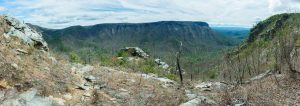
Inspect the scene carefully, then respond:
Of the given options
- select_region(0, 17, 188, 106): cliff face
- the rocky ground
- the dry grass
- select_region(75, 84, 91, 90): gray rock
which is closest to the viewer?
select_region(0, 17, 188, 106): cliff face

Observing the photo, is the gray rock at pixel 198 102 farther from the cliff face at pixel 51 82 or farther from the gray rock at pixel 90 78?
the gray rock at pixel 90 78

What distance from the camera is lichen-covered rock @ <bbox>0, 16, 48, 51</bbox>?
23891mm

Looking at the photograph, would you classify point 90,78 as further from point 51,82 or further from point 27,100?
point 27,100

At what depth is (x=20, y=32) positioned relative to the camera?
24688mm

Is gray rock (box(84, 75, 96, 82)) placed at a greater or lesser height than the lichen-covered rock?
lesser

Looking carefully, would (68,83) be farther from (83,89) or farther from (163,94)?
(163,94)

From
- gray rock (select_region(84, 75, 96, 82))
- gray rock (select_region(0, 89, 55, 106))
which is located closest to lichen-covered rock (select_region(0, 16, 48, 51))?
gray rock (select_region(84, 75, 96, 82))

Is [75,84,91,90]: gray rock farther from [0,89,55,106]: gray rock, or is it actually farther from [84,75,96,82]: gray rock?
[0,89,55,106]: gray rock

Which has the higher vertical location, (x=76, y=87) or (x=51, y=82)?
(x=51, y=82)

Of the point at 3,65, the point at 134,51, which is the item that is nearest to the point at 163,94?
the point at 3,65

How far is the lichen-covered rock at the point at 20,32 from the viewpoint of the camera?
23891 mm

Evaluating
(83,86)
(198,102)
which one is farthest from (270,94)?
(83,86)

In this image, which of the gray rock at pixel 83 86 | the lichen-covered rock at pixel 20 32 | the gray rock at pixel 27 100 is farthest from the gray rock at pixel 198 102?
the lichen-covered rock at pixel 20 32

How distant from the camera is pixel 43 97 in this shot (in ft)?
60.9
